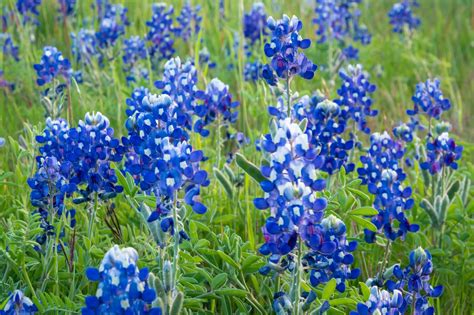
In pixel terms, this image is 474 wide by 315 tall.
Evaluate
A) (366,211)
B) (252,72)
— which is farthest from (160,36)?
(366,211)

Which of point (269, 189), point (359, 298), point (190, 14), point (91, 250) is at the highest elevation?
point (190, 14)

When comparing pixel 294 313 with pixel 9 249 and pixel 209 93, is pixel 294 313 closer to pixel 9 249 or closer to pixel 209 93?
pixel 9 249

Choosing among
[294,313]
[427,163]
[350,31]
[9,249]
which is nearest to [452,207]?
[427,163]

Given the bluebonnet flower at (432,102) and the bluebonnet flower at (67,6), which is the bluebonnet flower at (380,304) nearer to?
the bluebonnet flower at (432,102)

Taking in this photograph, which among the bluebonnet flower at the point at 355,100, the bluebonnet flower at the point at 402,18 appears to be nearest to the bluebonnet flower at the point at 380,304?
the bluebonnet flower at the point at 355,100

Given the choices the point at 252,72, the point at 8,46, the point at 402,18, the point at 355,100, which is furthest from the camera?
the point at 402,18

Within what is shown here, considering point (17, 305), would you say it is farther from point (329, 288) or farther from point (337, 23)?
point (337, 23)
